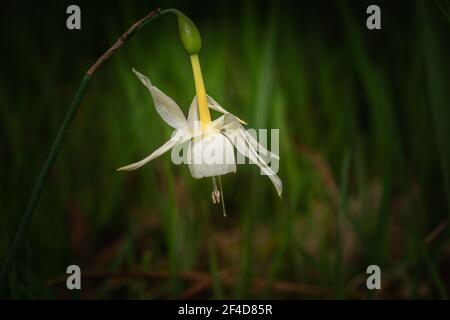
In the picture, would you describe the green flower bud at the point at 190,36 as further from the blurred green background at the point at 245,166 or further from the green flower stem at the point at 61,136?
the blurred green background at the point at 245,166

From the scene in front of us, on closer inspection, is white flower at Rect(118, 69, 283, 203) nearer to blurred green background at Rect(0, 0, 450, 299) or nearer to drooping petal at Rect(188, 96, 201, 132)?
drooping petal at Rect(188, 96, 201, 132)

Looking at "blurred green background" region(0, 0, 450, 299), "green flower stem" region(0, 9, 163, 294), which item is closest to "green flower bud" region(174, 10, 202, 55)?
"green flower stem" region(0, 9, 163, 294)

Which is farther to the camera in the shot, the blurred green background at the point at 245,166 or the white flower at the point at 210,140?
the blurred green background at the point at 245,166

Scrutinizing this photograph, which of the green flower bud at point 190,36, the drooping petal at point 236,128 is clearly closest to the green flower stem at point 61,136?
the green flower bud at point 190,36

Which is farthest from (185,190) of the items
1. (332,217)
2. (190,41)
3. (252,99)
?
Result: (190,41)

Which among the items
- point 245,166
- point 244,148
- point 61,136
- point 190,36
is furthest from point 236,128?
point 245,166
